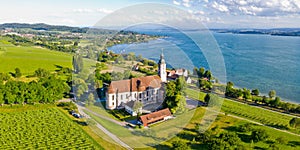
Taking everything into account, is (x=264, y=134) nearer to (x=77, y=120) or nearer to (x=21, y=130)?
(x=77, y=120)

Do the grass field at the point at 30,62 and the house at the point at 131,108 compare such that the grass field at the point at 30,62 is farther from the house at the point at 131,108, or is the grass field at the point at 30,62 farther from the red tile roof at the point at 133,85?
the house at the point at 131,108

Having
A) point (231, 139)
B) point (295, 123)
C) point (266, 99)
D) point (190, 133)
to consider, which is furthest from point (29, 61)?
point (295, 123)

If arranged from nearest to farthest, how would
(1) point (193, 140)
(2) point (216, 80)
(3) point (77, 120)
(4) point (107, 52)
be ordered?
(1) point (193, 140)
(3) point (77, 120)
(2) point (216, 80)
(4) point (107, 52)

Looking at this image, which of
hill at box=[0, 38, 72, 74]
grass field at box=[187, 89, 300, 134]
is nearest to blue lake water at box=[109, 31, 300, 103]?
grass field at box=[187, 89, 300, 134]

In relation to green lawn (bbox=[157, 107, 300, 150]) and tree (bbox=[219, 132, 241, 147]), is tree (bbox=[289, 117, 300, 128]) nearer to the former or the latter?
green lawn (bbox=[157, 107, 300, 150])

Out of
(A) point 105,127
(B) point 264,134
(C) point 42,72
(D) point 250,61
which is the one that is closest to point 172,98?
(A) point 105,127

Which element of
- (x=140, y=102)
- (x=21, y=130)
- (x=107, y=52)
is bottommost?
(x=21, y=130)
